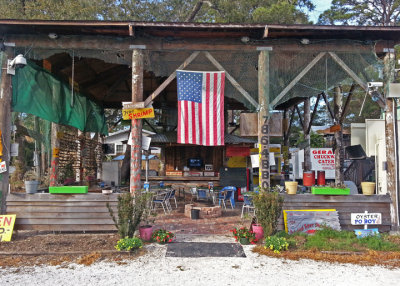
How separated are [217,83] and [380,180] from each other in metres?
7.11

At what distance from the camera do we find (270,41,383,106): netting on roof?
7.27 m

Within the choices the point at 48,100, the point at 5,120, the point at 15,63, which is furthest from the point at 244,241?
the point at 48,100

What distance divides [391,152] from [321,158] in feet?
33.4

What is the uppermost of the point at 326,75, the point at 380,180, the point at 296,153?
the point at 326,75

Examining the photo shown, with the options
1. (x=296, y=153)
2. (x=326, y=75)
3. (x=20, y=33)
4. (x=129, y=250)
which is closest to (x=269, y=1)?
(x=296, y=153)

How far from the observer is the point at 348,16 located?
19594 mm

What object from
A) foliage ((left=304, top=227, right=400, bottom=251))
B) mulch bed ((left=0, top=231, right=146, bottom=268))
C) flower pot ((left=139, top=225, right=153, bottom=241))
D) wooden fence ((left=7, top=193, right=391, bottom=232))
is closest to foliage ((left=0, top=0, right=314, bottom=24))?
wooden fence ((left=7, top=193, right=391, bottom=232))

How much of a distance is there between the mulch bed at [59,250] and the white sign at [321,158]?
1318 centimetres

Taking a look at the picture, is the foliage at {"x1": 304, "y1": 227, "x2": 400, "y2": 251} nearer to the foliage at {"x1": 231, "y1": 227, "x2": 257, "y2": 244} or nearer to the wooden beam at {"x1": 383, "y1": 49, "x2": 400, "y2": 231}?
the wooden beam at {"x1": 383, "y1": 49, "x2": 400, "y2": 231}

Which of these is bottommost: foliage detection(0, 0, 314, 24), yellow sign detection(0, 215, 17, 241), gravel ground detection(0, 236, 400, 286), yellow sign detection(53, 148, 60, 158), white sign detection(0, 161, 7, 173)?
gravel ground detection(0, 236, 400, 286)

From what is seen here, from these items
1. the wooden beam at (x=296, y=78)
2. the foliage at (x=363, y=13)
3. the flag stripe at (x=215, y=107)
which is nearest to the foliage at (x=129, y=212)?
the flag stripe at (x=215, y=107)

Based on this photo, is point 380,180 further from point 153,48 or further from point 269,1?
point 269,1

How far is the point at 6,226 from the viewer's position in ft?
20.9

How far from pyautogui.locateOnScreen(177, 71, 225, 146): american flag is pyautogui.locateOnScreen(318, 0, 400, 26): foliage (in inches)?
645
